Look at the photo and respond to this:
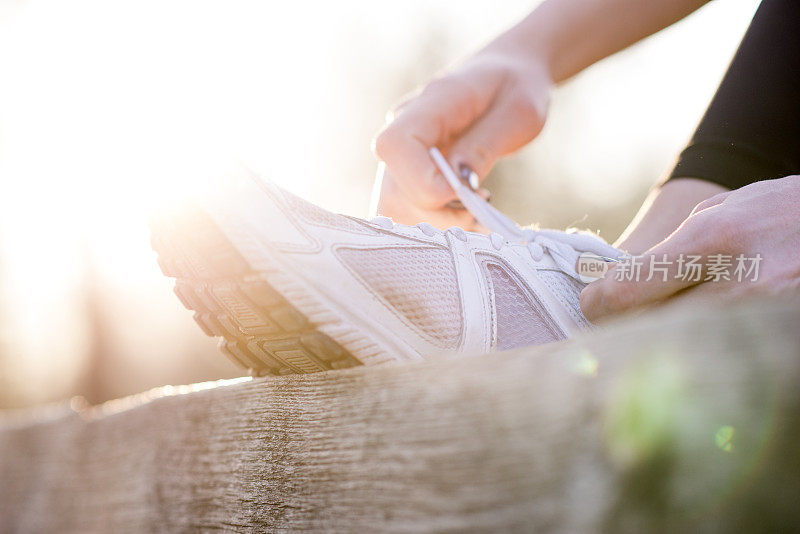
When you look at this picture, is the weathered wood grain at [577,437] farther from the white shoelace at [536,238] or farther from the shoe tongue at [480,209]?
the shoe tongue at [480,209]

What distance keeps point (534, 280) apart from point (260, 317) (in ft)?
1.32

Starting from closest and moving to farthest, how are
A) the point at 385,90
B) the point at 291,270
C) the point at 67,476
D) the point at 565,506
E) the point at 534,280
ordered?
1. the point at 565,506
2. the point at 291,270
3. the point at 534,280
4. the point at 67,476
5. the point at 385,90

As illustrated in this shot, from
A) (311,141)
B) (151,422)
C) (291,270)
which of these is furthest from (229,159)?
(311,141)

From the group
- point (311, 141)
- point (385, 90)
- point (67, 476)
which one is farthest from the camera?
point (385, 90)

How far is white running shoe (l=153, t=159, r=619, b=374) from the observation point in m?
0.59

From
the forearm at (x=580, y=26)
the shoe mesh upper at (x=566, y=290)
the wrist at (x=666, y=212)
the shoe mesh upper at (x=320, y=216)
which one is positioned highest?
the forearm at (x=580, y=26)

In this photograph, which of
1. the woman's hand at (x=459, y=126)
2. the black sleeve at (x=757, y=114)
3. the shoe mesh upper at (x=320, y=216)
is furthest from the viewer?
the woman's hand at (x=459, y=126)

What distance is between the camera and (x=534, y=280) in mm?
809

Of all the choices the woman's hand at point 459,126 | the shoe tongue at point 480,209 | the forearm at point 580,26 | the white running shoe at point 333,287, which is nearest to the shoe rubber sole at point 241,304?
the white running shoe at point 333,287

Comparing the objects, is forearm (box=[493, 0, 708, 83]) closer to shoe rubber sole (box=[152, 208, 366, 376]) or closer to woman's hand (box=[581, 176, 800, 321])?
woman's hand (box=[581, 176, 800, 321])

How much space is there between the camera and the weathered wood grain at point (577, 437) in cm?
25

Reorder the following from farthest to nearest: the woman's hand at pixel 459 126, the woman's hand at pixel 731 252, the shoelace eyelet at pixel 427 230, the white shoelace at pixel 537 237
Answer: the woman's hand at pixel 459 126, the white shoelace at pixel 537 237, the shoelace eyelet at pixel 427 230, the woman's hand at pixel 731 252

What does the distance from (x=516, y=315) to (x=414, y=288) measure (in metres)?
0.17

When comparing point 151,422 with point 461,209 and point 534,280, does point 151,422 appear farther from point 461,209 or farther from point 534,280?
point 461,209
